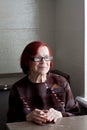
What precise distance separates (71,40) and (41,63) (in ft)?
2.53

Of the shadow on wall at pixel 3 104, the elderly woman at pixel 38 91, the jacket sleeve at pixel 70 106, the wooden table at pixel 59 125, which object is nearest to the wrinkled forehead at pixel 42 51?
the elderly woman at pixel 38 91

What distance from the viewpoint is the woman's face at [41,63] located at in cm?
171

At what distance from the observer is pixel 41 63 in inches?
67.5

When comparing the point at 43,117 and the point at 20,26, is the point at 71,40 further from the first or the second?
the point at 43,117

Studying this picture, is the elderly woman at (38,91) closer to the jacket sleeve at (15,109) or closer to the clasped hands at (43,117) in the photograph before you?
the jacket sleeve at (15,109)

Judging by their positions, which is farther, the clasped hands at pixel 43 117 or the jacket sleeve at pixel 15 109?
the jacket sleeve at pixel 15 109

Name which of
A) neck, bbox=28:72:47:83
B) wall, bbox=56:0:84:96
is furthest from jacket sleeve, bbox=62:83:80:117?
wall, bbox=56:0:84:96

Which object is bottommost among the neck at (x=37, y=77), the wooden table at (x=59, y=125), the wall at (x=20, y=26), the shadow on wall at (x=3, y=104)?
the shadow on wall at (x=3, y=104)

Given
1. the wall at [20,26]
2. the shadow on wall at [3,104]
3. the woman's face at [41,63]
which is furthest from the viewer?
the wall at [20,26]

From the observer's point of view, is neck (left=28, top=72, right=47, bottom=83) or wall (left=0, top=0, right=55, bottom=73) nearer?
neck (left=28, top=72, right=47, bottom=83)

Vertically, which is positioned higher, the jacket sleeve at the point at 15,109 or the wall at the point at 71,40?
the wall at the point at 71,40

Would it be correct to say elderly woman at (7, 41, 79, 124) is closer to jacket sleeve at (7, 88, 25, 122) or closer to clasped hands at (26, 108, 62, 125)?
jacket sleeve at (7, 88, 25, 122)

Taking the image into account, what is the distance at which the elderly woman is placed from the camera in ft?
5.66

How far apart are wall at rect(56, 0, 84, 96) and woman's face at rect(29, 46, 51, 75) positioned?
55cm
